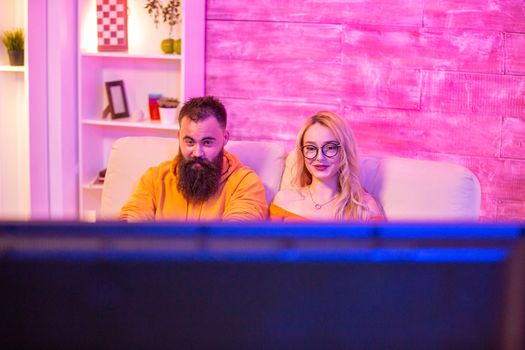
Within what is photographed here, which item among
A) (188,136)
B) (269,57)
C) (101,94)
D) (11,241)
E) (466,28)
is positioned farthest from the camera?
(101,94)

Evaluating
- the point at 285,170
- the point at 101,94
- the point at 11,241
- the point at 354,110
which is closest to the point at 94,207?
the point at 101,94

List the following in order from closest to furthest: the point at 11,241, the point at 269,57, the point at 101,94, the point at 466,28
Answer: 1. the point at 11,241
2. the point at 466,28
3. the point at 269,57
4. the point at 101,94

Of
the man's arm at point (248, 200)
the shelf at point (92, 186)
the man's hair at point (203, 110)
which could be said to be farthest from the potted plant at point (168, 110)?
the man's arm at point (248, 200)

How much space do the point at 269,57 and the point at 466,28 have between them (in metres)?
0.98

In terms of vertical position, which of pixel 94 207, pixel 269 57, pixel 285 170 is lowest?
pixel 94 207

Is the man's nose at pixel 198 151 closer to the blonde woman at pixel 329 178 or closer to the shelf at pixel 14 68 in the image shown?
the blonde woman at pixel 329 178

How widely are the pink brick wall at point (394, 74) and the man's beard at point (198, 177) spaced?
4.17ft

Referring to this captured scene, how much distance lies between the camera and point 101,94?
4.07m

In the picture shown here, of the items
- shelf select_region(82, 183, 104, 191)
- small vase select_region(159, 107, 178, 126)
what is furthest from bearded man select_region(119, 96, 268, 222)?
shelf select_region(82, 183, 104, 191)

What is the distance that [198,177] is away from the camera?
7.68 feet

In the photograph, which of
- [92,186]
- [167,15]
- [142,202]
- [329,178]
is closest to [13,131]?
[92,186]

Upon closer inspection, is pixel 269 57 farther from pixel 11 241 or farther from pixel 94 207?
pixel 11 241

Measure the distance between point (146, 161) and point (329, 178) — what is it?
691 millimetres

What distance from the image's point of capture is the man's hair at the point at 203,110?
2.40m
